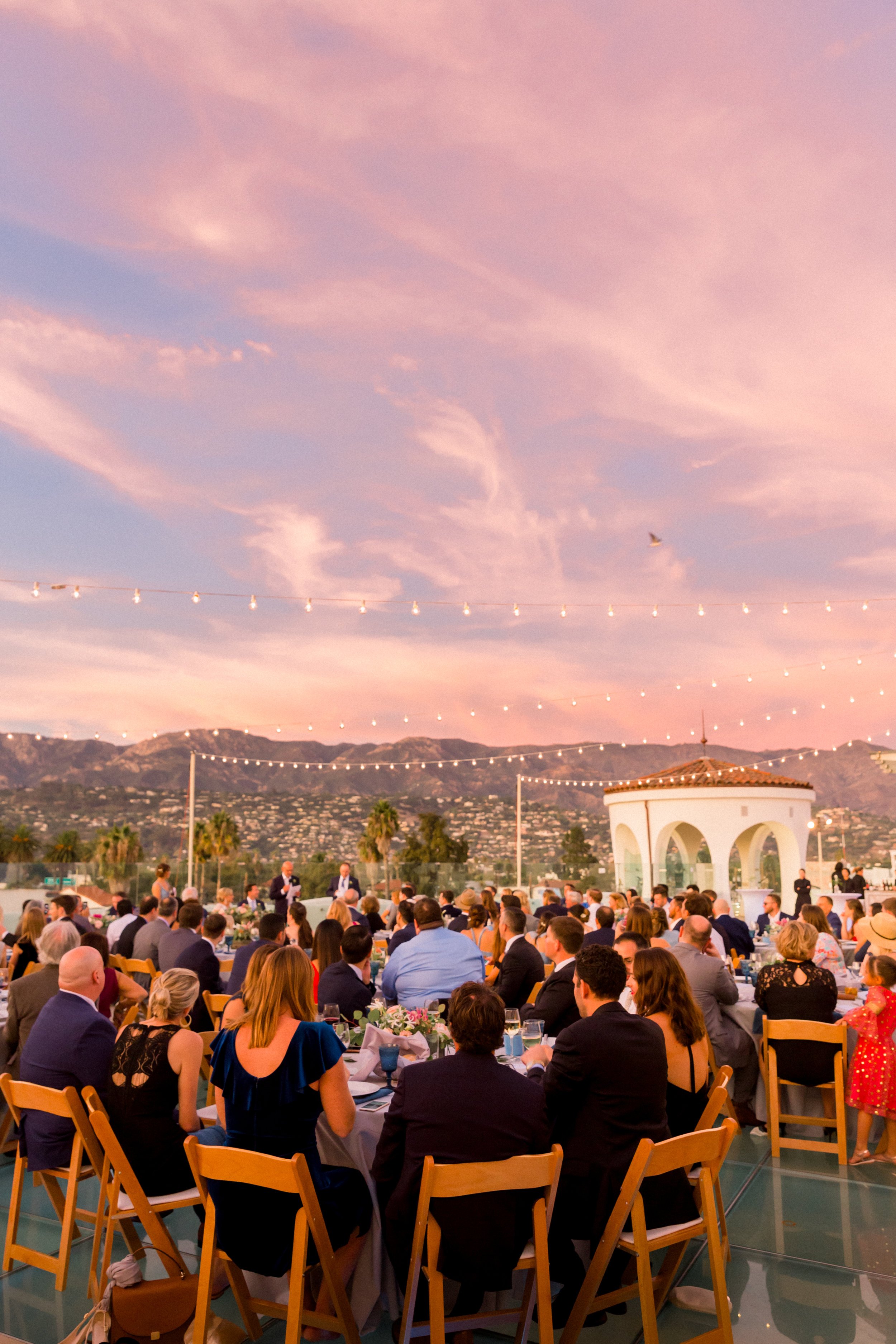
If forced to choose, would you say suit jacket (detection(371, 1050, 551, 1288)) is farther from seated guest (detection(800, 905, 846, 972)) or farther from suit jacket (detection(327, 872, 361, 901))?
suit jacket (detection(327, 872, 361, 901))

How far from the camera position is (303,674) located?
26.2m

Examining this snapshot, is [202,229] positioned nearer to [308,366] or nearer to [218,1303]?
[308,366]

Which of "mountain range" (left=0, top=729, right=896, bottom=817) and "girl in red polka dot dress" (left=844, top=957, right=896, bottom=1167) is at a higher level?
"mountain range" (left=0, top=729, right=896, bottom=817)

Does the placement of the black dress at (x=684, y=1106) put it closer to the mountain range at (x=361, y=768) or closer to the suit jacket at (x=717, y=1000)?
the suit jacket at (x=717, y=1000)

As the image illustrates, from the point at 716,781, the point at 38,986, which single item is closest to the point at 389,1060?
the point at 38,986

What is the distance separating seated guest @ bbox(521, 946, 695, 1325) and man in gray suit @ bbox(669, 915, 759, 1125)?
240 centimetres

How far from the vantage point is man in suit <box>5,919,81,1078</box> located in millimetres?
4641

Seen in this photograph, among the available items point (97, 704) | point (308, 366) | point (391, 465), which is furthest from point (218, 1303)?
point (97, 704)

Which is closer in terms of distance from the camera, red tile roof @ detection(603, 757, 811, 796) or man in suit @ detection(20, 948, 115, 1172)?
man in suit @ detection(20, 948, 115, 1172)

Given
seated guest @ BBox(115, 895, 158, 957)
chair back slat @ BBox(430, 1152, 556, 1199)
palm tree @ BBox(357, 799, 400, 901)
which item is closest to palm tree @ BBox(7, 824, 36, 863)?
palm tree @ BBox(357, 799, 400, 901)

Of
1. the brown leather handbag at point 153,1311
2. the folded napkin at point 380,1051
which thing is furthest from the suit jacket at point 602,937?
the brown leather handbag at point 153,1311

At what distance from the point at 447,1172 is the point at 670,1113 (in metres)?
1.50

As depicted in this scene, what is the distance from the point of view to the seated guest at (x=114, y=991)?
15.9 feet

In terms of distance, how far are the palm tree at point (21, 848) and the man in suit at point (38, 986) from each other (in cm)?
2935
